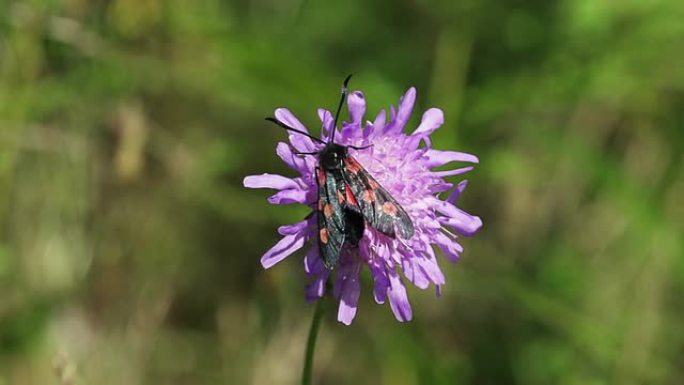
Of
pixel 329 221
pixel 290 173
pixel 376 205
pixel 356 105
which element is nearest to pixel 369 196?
pixel 376 205

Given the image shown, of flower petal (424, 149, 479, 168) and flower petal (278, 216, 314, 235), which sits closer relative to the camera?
flower petal (278, 216, 314, 235)

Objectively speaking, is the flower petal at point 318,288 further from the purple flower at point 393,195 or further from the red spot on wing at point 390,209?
the red spot on wing at point 390,209

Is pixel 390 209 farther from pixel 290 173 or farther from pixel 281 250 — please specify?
pixel 290 173

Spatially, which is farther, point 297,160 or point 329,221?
point 297,160

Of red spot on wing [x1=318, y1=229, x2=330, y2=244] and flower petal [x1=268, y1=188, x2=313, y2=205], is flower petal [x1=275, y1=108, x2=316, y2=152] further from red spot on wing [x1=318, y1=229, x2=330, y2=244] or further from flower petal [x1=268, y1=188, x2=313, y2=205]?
red spot on wing [x1=318, y1=229, x2=330, y2=244]

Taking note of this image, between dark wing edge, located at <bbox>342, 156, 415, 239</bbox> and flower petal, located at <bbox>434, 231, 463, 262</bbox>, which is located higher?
dark wing edge, located at <bbox>342, 156, 415, 239</bbox>

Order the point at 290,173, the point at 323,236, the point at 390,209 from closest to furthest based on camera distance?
the point at 323,236
the point at 390,209
the point at 290,173

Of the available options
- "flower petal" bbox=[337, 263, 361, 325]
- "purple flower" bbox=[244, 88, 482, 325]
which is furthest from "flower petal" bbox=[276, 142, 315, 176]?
"flower petal" bbox=[337, 263, 361, 325]

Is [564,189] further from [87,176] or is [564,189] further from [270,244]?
[87,176]
